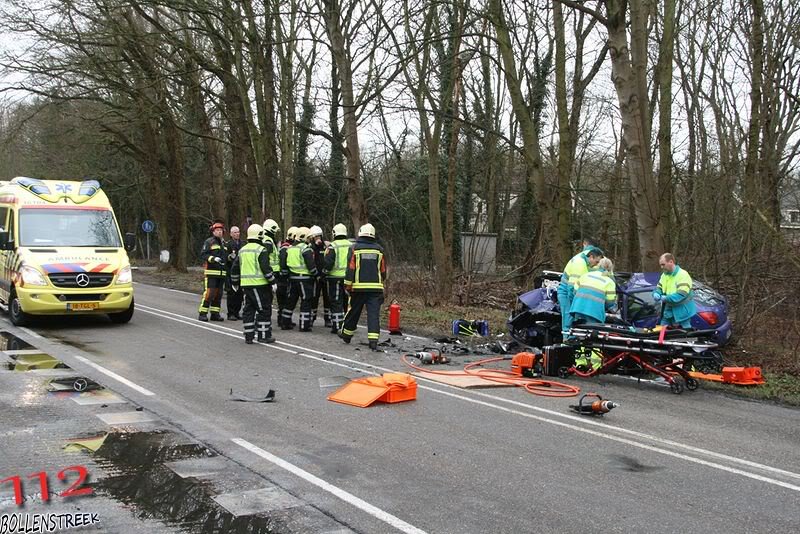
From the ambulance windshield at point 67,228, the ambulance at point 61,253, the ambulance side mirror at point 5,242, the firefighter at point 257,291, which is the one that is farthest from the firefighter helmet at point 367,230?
the ambulance side mirror at point 5,242

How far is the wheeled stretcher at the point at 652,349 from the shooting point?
29.2 ft

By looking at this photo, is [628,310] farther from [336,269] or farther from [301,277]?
[301,277]

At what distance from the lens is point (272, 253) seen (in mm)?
12820

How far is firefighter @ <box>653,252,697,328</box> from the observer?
10.4 m

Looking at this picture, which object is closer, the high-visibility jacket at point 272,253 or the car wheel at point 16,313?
the high-visibility jacket at point 272,253

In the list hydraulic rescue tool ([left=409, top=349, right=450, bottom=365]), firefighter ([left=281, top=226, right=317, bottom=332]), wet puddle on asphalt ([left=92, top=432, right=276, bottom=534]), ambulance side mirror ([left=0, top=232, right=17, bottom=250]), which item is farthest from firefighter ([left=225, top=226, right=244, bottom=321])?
wet puddle on asphalt ([left=92, top=432, right=276, bottom=534])

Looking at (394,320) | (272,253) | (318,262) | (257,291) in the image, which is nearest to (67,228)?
(272,253)

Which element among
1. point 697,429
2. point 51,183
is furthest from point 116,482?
point 51,183

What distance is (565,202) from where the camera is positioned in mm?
17000

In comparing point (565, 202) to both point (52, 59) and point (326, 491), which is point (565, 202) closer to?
point (326, 491)

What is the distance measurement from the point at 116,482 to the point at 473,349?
780 centimetres

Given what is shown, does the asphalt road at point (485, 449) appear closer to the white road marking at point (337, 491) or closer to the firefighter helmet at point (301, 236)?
the white road marking at point (337, 491)

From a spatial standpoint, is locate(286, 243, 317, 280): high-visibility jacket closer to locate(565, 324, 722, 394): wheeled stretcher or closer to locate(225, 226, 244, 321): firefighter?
locate(225, 226, 244, 321): firefighter

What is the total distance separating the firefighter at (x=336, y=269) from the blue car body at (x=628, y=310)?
3.19m
